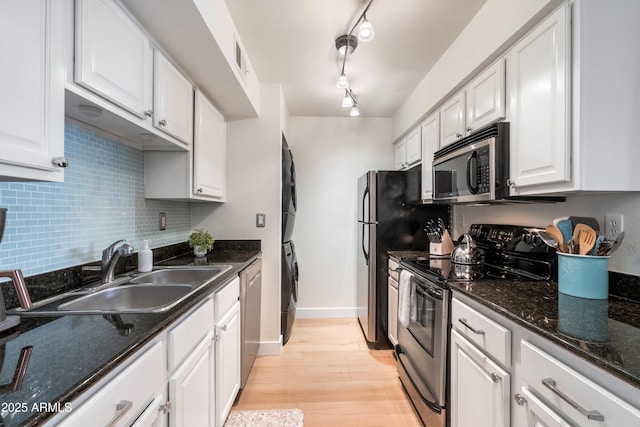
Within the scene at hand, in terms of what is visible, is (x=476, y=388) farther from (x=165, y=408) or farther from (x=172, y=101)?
(x=172, y=101)

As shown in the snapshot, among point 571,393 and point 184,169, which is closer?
point 571,393

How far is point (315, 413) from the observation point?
1.77 metres

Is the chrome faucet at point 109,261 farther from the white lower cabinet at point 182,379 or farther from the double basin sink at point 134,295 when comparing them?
the white lower cabinet at point 182,379

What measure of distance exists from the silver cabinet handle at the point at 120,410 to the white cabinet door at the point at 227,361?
2.37 ft

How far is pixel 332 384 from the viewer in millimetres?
2074

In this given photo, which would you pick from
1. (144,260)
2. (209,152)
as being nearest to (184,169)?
(209,152)

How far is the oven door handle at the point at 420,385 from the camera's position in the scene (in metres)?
1.50

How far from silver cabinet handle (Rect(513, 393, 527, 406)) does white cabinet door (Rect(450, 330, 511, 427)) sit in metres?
0.05

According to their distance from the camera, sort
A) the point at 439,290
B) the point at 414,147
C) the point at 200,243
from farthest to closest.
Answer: the point at 414,147
the point at 200,243
the point at 439,290

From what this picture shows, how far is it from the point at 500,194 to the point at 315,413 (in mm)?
1749

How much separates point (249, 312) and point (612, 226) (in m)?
2.11

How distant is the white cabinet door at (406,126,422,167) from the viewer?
2.68 metres

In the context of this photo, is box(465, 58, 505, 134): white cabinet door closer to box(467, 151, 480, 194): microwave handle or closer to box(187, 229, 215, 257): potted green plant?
box(467, 151, 480, 194): microwave handle

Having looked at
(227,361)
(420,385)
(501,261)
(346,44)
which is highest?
(346,44)
